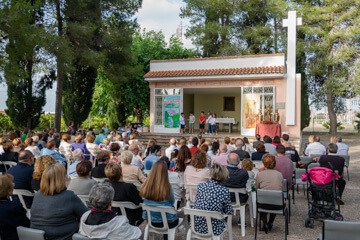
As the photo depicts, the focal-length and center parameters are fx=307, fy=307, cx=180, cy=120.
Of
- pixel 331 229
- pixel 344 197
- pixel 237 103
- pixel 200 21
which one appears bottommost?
pixel 344 197

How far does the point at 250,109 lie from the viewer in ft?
50.7

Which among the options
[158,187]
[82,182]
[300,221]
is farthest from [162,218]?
[300,221]

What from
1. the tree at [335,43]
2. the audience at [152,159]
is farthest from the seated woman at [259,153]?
the tree at [335,43]

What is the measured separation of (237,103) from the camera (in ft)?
65.8

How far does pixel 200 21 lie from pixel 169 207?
79.2ft

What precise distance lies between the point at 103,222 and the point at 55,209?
1.79ft

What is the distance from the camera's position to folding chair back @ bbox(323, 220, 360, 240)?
9.25 ft

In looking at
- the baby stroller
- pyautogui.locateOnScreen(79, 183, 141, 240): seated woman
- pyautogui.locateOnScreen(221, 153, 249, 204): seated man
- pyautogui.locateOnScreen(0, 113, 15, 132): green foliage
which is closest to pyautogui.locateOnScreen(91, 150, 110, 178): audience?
pyautogui.locateOnScreen(221, 153, 249, 204): seated man

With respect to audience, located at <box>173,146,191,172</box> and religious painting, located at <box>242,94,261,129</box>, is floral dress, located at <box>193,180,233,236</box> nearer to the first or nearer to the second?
audience, located at <box>173,146,191,172</box>

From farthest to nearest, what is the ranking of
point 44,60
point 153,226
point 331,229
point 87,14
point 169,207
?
point 87,14 → point 44,60 → point 153,226 → point 169,207 → point 331,229

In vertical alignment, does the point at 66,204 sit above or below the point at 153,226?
above

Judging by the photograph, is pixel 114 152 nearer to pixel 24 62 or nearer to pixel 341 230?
pixel 341 230

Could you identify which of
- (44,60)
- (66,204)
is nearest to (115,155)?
(66,204)

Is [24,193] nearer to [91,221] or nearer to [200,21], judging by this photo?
[91,221]
